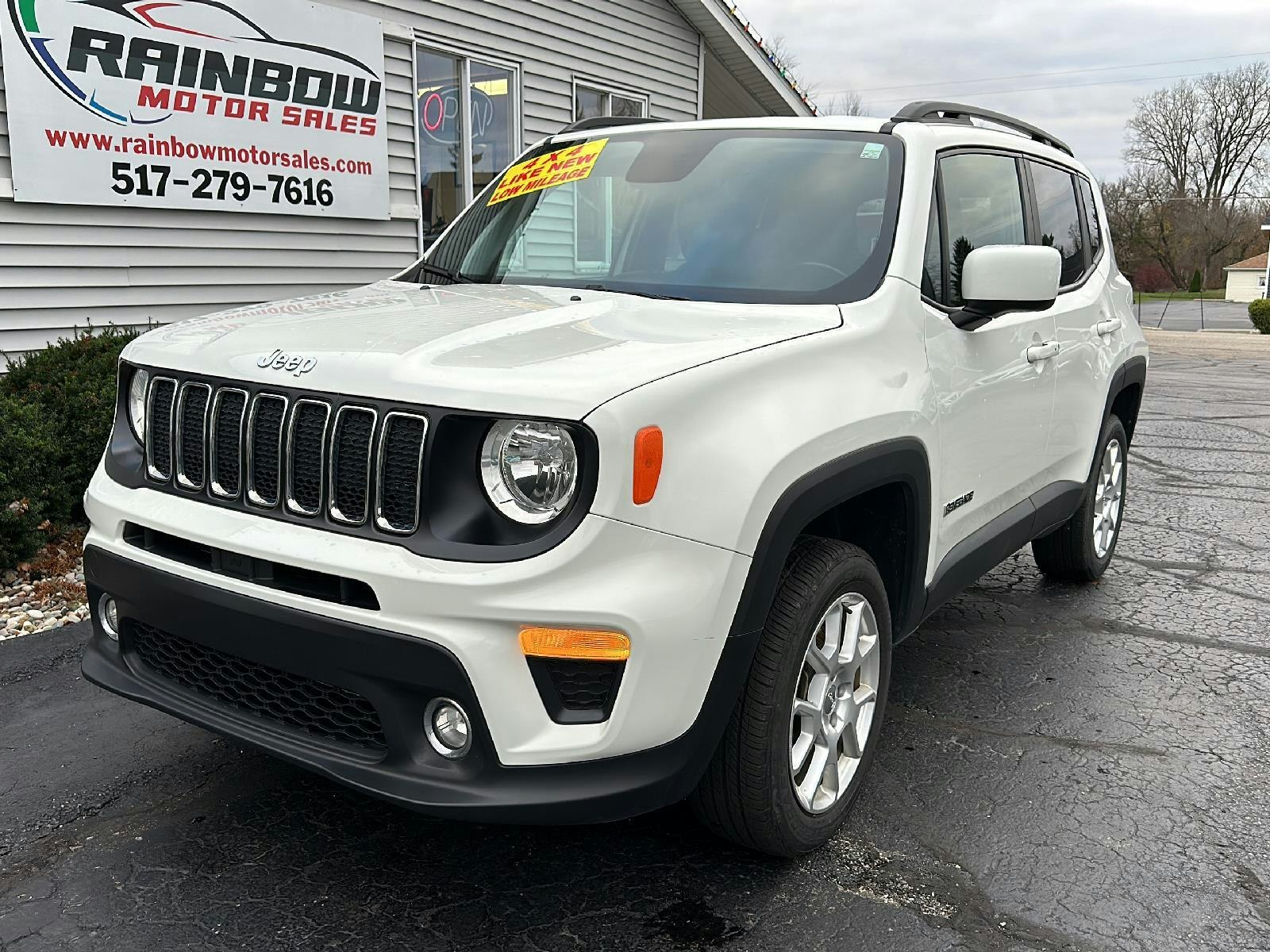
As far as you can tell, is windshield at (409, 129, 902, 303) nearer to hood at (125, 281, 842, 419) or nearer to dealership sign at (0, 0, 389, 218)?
hood at (125, 281, 842, 419)

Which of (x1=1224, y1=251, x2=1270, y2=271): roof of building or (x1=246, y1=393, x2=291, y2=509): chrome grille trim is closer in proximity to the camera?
(x1=246, y1=393, x2=291, y2=509): chrome grille trim

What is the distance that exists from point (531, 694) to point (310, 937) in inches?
33.5

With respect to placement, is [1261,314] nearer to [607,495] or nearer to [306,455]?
[607,495]

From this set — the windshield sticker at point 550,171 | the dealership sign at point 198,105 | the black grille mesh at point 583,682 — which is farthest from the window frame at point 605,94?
the black grille mesh at point 583,682

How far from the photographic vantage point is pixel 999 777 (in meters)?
3.33

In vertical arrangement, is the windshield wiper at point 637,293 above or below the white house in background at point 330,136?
below

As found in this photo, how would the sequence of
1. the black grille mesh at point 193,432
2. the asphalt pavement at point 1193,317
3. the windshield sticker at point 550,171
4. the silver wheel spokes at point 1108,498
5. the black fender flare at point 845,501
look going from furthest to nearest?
the asphalt pavement at point 1193,317, the silver wheel spokes at point 1108,498, the windshield sticker at point 550,171, the black grille mesh at point 193,432, the black fender flare at point 845,501

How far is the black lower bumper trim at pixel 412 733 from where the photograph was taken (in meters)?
2.22

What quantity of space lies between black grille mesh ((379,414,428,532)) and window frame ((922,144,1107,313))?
1.64 meters

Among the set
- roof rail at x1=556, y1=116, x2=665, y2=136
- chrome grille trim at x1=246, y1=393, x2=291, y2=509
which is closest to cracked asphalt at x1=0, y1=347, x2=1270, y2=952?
chrome grille trim at x1=246, y1=393, x2=291, y2=509

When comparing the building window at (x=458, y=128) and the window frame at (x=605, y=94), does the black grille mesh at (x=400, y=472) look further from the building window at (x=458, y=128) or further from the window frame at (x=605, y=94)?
the window frame at (x=605, y=94)

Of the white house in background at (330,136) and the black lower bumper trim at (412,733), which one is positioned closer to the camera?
the black lower bumper trim at (412,733)

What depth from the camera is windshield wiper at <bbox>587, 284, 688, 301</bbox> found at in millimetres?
3170

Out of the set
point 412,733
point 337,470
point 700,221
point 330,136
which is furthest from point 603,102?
point 412,733
